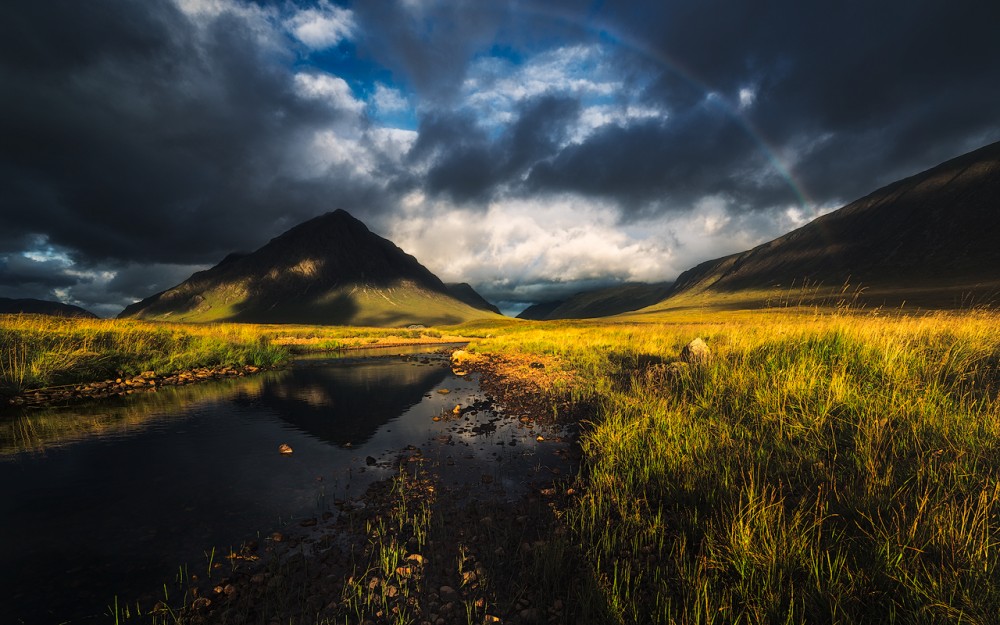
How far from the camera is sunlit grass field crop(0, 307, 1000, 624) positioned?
11.1 ft

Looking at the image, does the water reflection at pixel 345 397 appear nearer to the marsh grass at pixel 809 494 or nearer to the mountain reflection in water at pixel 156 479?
the mountain reflection in water at pixel 156 479

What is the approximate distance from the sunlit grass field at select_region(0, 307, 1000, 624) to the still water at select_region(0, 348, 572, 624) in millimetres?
2858

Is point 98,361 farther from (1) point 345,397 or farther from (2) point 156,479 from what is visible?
(2) point 156,479

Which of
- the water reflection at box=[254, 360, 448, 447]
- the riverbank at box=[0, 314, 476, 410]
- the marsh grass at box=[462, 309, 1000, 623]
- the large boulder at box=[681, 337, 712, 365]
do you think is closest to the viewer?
the marsh grass at box=[462, 309, 1000, 623]

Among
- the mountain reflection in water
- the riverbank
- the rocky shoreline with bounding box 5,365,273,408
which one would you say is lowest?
the mountain reflection in water

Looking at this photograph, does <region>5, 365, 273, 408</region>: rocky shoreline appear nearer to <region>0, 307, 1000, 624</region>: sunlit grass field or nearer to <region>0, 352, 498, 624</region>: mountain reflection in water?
<region>0, 352, 498, 624</region>: mountain reflection in water

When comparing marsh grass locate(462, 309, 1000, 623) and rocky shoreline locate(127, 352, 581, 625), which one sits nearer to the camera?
marsh grass locate(462, 309, 1000, 623)

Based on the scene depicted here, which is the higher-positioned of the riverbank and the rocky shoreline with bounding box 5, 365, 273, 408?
the riverbank

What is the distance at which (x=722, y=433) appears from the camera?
671 cm

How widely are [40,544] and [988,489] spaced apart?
12.6 meters

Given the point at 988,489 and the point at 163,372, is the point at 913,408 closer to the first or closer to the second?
the point at 988,489

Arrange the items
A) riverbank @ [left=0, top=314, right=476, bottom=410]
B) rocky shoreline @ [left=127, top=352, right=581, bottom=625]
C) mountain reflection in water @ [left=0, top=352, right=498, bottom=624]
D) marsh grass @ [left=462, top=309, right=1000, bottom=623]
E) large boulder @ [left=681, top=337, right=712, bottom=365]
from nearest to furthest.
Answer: marsh grass @ [left=462, top=309, right=1000, bottom=623] < rocky shoreline @ [left=127, top=352, right=581, bottom=625] < mountain reflection in water @ [left=0, top=352, right=498, bottom=624] < large boulder @ [left=681, top=337, right=712, bottom=365] < riverbank @ [left=0, top=314, right=476, bottom=410]

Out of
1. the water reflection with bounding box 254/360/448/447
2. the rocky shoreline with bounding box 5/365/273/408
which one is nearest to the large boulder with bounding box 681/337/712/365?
the water reflection with bounding box 254/360/448/447

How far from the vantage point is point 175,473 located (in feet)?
28.1
